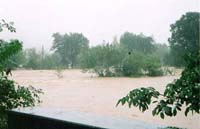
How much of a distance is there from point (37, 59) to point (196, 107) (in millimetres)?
8085

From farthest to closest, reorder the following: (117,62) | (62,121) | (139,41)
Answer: (117,62) < (139,41) < (62,121)

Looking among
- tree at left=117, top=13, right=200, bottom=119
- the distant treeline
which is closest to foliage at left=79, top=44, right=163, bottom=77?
the distant treeline

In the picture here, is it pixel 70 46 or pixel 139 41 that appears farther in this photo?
pixel 70 46

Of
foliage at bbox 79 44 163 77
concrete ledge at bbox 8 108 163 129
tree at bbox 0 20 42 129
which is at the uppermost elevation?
foliage at bbox 79 44 163 77

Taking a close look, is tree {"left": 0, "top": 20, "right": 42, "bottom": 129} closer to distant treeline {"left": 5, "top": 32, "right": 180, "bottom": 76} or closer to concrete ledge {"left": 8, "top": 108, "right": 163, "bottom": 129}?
concrete ledge {"left": 8, "top": 108, "right": 163, "bottom": 129}

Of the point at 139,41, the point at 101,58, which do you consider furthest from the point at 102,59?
the point at 139,41

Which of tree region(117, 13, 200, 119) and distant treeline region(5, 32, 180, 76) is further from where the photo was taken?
distant treeline region(5, 32, 180, 76)

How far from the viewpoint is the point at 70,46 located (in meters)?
9.56

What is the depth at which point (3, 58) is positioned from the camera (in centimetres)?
162

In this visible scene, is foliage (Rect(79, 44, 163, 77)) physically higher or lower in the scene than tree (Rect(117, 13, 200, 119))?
higher

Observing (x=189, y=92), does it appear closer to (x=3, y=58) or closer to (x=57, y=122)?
(x=57, y=122)

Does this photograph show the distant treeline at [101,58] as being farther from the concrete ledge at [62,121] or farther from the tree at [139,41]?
the concrete ledge at [62,121]

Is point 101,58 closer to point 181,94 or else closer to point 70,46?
point 70,46

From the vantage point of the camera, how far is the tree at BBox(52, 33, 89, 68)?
923 cm
